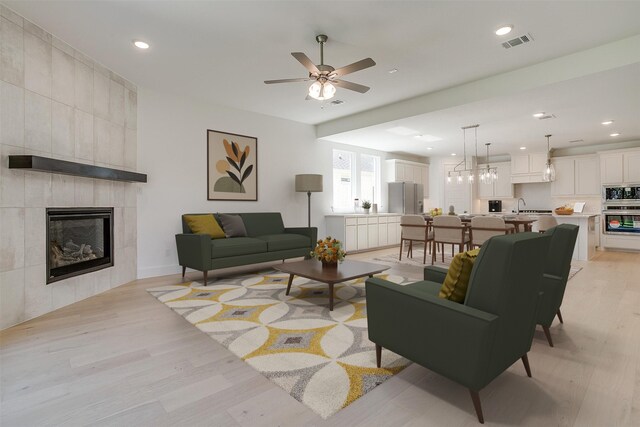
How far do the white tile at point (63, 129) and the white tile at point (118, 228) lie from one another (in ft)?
3.08

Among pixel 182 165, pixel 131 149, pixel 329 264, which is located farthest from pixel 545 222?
pixel 131 149

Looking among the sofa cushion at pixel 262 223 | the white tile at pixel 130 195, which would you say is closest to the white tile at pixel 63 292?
the white tile at pixel 130 195

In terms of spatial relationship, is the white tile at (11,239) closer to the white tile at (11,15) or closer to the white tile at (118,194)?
the white tile at (118,194)

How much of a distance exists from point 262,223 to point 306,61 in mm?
3250

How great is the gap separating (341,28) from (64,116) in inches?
119

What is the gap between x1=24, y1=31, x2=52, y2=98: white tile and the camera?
300 centimetres

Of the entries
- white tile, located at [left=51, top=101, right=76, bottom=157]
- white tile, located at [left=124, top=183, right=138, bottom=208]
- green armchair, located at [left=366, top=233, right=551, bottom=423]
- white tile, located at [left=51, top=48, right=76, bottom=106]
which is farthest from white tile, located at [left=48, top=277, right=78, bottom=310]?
green armchair, located at [left=366, top=233, right=551, bottom=423]

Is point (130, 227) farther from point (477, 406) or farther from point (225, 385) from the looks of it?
point (477, 406)

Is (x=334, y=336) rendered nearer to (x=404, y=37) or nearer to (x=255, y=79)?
(x=404, y=37)

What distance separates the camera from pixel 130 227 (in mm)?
4410

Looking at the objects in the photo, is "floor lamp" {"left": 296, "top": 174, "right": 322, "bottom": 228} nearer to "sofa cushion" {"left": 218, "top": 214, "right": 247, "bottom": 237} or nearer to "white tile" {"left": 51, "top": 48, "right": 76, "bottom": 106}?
"sofa cushion" {"left": 218, "top": 214, "right": 247, "bottom": 237}

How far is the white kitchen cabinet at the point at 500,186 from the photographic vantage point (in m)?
8.85

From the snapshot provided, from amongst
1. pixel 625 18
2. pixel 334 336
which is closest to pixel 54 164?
pixel 334 336

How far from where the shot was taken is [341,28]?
10.1 ft
